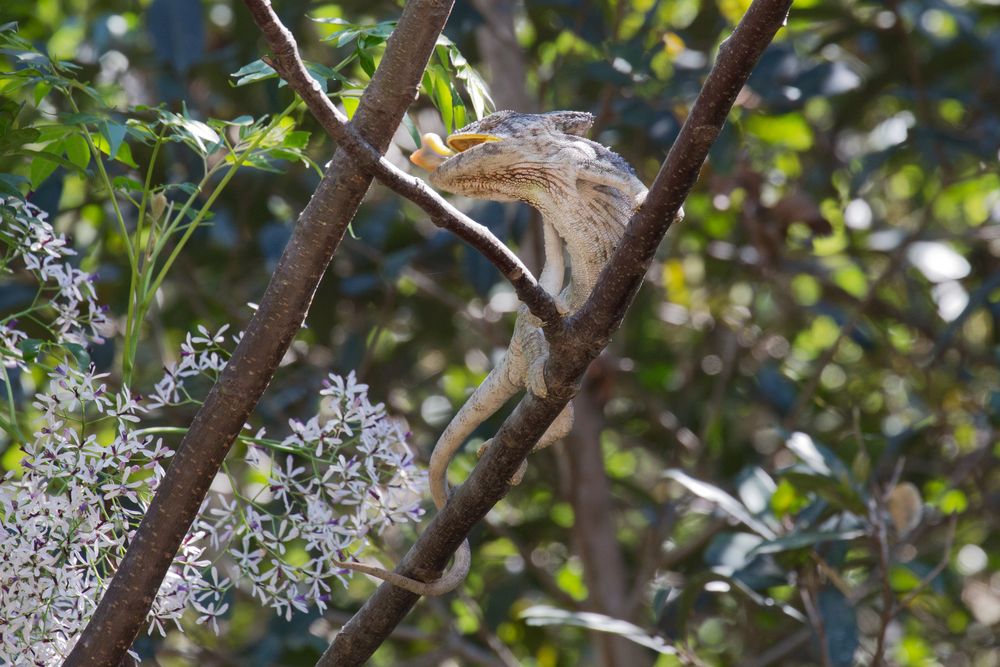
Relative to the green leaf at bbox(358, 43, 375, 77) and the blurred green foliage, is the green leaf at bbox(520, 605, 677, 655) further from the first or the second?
the green leaf at bbox(358, 43, 375, 77)

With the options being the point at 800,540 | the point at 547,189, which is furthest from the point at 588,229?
the point at 800,540

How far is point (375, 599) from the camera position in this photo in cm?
116

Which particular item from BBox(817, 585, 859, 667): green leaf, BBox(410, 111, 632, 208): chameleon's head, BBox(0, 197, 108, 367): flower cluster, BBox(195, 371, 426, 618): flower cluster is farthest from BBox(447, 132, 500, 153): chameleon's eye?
BBox(817, 585, 859, 667): green leaf

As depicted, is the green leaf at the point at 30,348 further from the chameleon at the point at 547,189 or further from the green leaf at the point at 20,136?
the chameleon at the point at 547,189

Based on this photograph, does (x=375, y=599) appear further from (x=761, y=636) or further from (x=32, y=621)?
(x=761, y=636)

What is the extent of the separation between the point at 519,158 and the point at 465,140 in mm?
72

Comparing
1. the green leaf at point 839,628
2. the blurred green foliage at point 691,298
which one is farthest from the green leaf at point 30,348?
the green leaf at point 839,628

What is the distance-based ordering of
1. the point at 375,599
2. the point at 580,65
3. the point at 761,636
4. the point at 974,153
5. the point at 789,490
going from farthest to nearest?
the point at 761,636, the point at 974,153, the point at 580,65, the point at 789,490, the point at 375,599

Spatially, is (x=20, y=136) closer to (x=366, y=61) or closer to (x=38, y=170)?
(x=38, y=170)

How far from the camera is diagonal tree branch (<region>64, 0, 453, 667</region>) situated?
0.98m

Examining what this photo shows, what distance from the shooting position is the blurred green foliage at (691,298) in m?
2.22

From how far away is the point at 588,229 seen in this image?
1.06 meters

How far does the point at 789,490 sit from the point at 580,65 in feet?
2.85

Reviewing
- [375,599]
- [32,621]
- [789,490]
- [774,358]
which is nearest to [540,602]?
[774,358]
